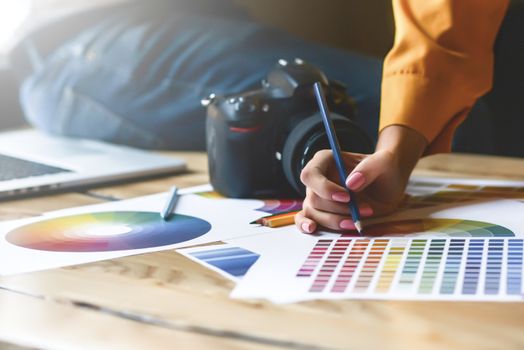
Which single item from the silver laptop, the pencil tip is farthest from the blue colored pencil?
the silver laptop

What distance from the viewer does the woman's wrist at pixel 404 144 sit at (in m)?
0.63

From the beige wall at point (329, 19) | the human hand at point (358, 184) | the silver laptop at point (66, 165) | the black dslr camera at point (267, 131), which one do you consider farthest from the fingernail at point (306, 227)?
the beige wall at point (329, 19)

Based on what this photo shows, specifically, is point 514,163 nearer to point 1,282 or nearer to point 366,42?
point 1,282

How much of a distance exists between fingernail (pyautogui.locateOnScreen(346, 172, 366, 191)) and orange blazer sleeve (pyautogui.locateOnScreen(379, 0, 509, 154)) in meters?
0.13

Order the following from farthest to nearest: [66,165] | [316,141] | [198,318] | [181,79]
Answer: [181,79] → [66,165] → [316,141] → [198,318]

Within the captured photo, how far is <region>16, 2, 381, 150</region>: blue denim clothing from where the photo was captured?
101 centimetres

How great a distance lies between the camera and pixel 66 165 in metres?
0.83

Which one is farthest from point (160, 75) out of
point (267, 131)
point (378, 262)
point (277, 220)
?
point (378, 262)

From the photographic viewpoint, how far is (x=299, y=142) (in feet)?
2.09

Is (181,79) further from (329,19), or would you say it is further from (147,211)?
(329,19)

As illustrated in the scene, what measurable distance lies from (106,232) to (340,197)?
18 cm

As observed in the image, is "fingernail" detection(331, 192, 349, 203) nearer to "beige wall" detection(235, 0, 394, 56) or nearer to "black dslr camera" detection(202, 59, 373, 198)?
"black dslr camera" detection(202, 59, 373, 198)

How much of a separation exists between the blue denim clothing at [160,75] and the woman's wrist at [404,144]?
0.82ft

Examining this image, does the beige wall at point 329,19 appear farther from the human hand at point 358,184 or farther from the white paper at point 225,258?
the white paper at point 225,258
